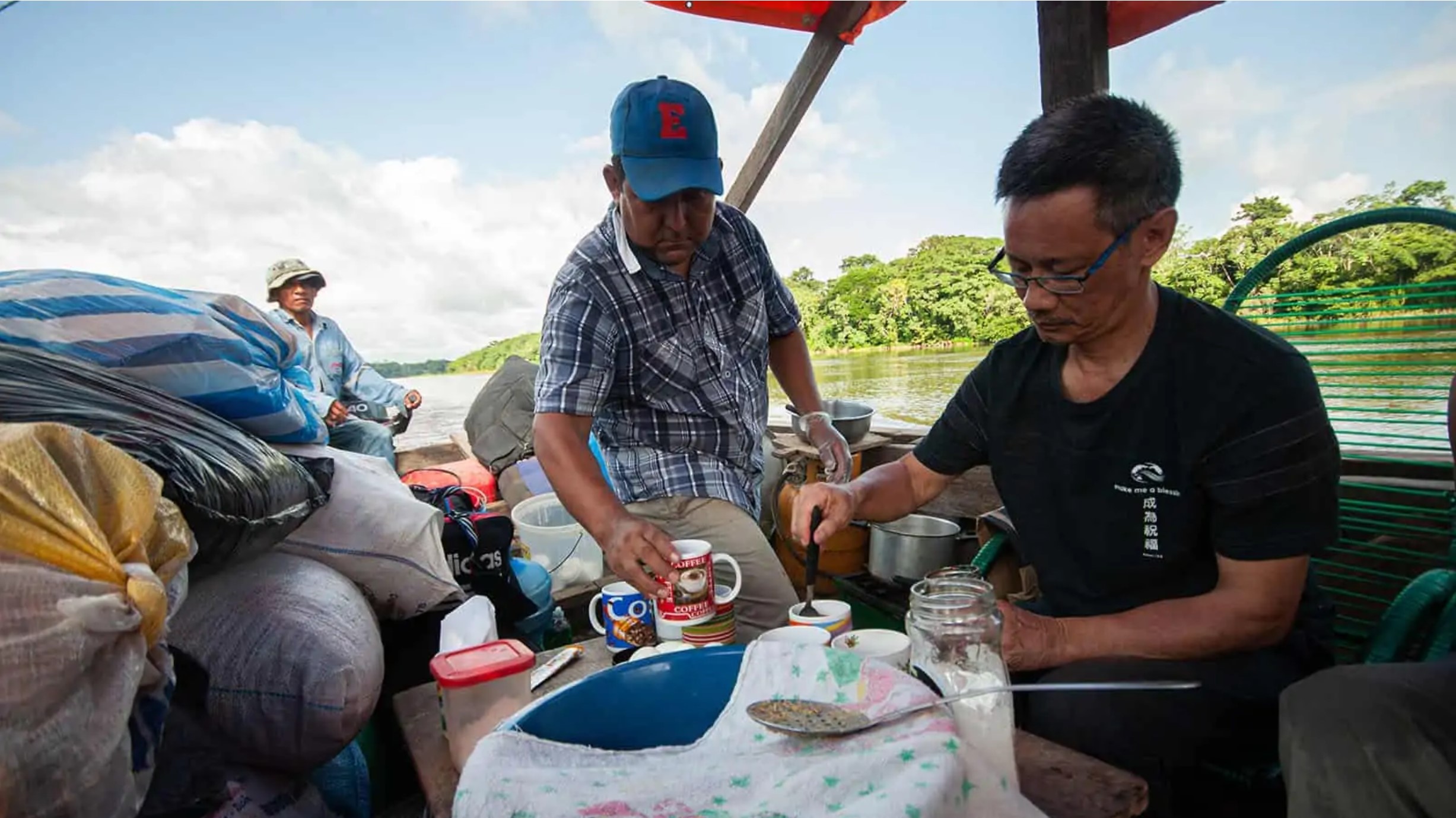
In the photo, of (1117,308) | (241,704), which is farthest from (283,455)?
(1117,308)

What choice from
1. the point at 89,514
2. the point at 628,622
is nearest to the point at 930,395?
the point at 628,622

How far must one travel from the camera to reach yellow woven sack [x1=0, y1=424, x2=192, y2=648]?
0.96 meters

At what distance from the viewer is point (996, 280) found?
1842mm

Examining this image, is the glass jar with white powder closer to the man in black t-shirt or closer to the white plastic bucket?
the man in black t-shirt

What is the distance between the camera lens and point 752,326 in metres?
2.51

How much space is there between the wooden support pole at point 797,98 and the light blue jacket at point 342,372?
12.3ft

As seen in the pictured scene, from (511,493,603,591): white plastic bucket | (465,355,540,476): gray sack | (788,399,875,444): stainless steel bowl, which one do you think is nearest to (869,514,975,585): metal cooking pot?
(788,399,875,444): stainless steel bowl

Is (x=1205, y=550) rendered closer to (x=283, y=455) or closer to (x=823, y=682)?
(x=823, y=682)

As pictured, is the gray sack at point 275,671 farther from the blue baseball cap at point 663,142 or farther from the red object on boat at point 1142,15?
the red object on boat at point 1142,15

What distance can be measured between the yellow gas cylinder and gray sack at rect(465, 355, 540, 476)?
5.56ft

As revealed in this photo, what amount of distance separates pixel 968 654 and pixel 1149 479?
2.36 ft

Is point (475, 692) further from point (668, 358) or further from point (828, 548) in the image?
point (828, 548)

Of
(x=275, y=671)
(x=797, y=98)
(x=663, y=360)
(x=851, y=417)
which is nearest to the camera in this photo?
(x=275, y=671)

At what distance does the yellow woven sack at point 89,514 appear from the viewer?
3.15ft
